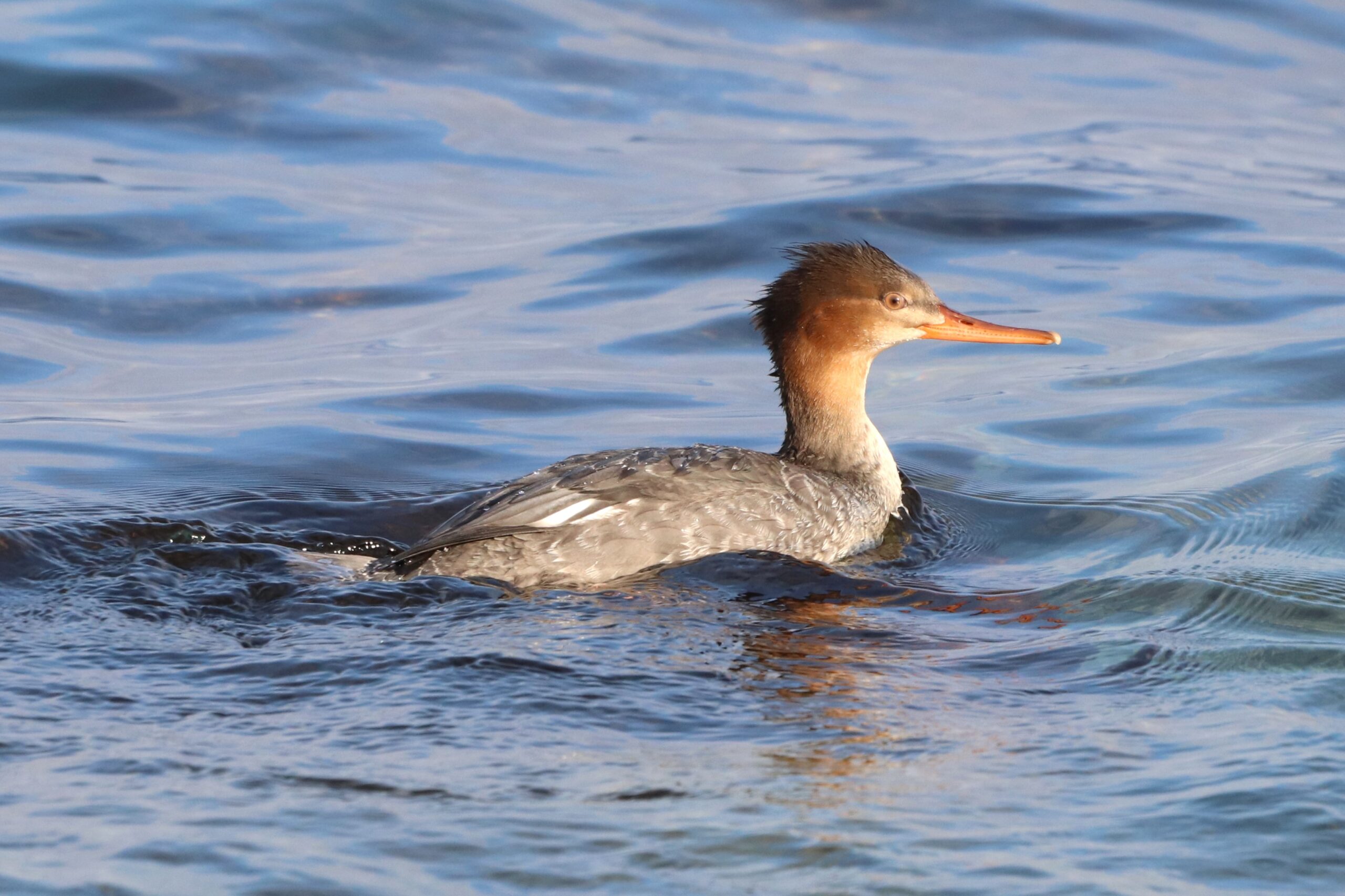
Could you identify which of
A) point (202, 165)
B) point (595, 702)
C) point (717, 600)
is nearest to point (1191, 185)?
point (202, 165)

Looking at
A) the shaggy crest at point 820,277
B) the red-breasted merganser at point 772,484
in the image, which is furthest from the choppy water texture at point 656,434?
the shaggy crest at point 820,277

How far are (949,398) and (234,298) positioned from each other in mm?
5329

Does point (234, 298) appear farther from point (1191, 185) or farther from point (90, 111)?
point (1191, 185)

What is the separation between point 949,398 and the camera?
10.4 meters

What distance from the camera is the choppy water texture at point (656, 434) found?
426 centimetres

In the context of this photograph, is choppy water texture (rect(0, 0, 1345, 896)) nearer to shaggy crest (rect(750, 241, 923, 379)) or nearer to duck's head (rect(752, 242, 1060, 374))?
duck's head (rect(752, 242, 1060, 374))

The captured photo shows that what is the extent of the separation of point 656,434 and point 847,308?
6.06ft

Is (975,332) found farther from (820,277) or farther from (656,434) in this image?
(656,434)

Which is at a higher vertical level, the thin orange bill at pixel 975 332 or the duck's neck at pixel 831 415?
the thin orange bill at pixel 975 332

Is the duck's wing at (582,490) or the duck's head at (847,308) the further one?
the duck's head at (847,308)

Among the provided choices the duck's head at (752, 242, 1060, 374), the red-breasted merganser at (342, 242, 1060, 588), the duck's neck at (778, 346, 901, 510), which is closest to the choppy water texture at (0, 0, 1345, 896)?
the red-breasted merganser at (342, 242, 1060, 588)

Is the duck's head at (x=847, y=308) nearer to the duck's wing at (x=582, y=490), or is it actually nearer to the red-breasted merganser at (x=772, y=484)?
the red-breasted merganser at (x=772, y=484)

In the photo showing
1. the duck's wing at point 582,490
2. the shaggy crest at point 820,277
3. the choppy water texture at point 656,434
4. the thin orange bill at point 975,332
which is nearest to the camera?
the choppy water texture at point 656,434

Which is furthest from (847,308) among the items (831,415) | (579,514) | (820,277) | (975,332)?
(579,514)
